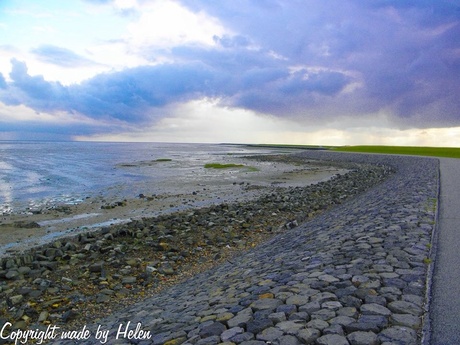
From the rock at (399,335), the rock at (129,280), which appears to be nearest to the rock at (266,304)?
the rock at (399,335)

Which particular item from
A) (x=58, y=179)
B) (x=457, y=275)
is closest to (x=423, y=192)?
(x=457, y=275)

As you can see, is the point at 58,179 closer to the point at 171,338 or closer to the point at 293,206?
the point at 293,206

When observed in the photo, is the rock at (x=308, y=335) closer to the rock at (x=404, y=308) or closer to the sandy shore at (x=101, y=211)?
the rock at (x=404, y=308)

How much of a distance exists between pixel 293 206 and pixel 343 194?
5740 millimetres

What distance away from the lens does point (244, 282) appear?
675 centimetres

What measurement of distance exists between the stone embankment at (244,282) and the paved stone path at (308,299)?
0.02 m

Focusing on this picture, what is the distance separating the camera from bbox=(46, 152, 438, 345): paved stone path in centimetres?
421

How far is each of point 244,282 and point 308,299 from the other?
1940 millimetres

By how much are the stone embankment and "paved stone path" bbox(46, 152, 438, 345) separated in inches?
0.8

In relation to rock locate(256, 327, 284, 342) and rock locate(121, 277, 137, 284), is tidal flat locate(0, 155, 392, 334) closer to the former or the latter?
rock locate(121, 277, 137, 284)

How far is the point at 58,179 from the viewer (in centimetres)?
3609

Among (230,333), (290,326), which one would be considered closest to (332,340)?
(290,326)

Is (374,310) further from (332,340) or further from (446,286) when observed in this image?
(446,286)

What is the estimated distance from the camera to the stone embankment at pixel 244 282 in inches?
174
